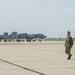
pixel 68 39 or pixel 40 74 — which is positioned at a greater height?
pixel 68 39

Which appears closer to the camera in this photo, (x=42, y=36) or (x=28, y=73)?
(x=28, y=73)

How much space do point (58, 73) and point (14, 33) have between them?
177856 mm

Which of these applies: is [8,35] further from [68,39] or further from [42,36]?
[68,39]

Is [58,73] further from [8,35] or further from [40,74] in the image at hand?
[8,35]

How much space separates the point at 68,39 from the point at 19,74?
9.13 m

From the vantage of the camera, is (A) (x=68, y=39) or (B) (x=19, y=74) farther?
(A) (x=68, y=39)

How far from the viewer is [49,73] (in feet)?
43.0

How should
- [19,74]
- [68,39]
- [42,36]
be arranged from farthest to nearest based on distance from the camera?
[42,36] < [68,39] < [19,74]

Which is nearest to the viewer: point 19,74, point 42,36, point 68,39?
point 19,74

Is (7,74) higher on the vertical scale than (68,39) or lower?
lower

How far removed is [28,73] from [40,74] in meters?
0.55

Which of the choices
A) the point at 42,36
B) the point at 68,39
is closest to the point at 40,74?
the point at 68,39

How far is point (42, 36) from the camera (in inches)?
7308

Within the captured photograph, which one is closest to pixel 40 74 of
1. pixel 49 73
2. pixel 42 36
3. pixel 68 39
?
pixel 49 73
